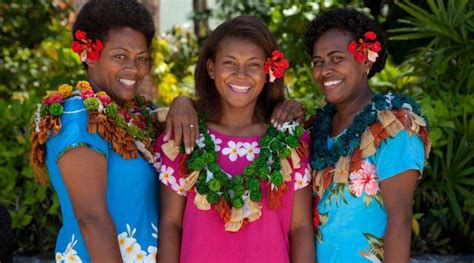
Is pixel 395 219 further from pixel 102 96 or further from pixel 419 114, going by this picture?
pixel 102 96

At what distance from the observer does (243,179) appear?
3.16 metres

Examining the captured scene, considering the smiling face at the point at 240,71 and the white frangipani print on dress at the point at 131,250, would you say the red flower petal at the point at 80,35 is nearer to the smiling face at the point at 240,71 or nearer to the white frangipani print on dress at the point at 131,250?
the smiling face at the point at 240,71

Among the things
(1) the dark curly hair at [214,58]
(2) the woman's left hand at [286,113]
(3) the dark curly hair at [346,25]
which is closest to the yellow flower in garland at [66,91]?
(1) the dark curly hair at [214,58]

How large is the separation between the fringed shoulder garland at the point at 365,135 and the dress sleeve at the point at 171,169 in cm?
58

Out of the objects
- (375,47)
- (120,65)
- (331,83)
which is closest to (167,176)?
(120,65)

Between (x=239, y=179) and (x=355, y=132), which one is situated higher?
(x=355, y=132)

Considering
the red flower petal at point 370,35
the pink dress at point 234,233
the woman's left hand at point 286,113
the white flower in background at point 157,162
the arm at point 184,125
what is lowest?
the pink dress at point 234,233

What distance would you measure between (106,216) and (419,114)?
1356mm

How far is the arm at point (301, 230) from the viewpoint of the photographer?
3217mm

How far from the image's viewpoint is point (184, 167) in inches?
127

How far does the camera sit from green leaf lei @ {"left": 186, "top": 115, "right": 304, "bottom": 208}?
3.12 m

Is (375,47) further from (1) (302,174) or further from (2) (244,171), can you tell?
(2) (244,171)

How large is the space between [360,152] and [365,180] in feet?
0.40

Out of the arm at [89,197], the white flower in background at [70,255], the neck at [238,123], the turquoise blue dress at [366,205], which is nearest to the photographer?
the arm at [89,197]
